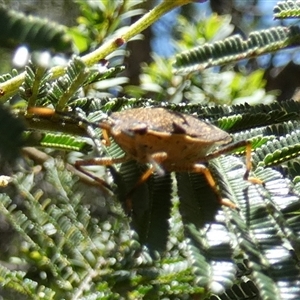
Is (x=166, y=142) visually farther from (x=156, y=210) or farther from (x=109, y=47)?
(x=109, y=47)

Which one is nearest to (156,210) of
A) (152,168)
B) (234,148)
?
(152,168)

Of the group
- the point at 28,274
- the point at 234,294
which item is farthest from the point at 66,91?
the point at 28,274

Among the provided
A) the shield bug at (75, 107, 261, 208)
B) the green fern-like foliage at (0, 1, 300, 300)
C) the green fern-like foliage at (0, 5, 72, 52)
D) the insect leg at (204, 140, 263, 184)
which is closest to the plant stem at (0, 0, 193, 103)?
the green fern-like foliage at (0, 1, 300, 300)

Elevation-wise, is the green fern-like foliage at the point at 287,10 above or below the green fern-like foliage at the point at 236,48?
above

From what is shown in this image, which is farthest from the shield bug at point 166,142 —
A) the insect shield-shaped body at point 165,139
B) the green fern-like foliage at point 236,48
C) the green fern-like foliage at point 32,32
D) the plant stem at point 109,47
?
the green fern-like foliage at point 32,32

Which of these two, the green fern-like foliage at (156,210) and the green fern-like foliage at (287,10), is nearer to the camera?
the green fern-like foliage at (156,210)

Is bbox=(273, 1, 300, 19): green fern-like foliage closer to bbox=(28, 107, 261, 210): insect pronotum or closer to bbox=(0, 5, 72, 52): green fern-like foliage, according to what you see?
bbox=(28, 107, 261, 210): insect pronotum

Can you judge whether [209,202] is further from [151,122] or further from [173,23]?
[173,23]

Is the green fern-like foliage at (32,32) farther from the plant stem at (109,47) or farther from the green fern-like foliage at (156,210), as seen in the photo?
the plant stem at (109,47)
